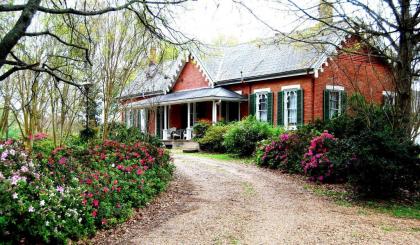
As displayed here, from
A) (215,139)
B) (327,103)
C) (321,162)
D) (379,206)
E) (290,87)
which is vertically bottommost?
(379,206)

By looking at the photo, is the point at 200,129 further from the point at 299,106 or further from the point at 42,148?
the point at 42,148

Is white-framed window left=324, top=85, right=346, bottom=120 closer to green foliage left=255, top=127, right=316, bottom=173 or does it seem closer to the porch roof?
the porch roof

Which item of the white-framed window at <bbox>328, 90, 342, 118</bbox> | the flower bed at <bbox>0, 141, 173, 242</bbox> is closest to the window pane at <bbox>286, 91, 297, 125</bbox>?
the white-framed window at <bbox>328, 90, 342, 118</bbox>

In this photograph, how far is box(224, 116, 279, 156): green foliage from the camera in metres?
17.0

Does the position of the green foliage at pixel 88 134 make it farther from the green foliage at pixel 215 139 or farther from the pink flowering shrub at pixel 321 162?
the pink flowering shrub at pixel 321 162

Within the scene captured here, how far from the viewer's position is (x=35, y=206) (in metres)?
5.00

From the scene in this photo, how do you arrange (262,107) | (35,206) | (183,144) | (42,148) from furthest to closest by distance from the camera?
1. (183,144)
2. (262,107)
3. (42,148)
4. (35,206)

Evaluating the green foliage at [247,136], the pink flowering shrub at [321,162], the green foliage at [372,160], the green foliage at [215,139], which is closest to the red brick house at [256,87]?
the green foliage at [215,139]

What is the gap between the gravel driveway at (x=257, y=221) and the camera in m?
6.00

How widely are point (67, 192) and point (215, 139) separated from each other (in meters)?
14.2

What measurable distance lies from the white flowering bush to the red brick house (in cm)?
1086

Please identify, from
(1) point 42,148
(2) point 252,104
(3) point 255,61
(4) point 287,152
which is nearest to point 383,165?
(4) point 287,152

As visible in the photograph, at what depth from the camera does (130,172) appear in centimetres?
889

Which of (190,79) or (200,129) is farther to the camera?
(190,79)
